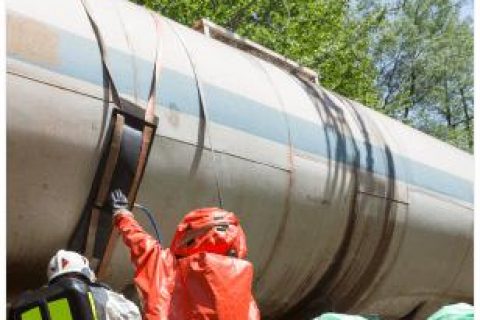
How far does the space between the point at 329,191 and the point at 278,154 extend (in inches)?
25.4

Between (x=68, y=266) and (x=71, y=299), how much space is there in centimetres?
25

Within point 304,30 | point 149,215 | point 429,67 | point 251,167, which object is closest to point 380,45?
point 429,67

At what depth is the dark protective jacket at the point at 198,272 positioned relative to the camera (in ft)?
10.9

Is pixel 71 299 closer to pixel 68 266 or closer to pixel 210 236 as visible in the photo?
pixel 68 266

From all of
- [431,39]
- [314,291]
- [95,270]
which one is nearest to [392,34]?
[431,39]

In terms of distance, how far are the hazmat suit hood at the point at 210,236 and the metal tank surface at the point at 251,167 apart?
0.63 metres

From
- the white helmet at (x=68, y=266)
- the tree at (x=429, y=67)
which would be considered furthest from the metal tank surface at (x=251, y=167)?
the tree at (x=429, y=67)

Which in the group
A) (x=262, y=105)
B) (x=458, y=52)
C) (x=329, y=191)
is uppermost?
(x=458, y=52)

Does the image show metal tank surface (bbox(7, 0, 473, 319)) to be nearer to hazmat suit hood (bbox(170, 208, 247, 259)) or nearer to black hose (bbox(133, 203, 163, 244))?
black hose (bbox(133, 203, 163, 244))

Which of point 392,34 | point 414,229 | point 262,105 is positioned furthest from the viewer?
point 392,34

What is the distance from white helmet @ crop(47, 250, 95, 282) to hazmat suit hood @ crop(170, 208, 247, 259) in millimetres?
485

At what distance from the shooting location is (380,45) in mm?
25016

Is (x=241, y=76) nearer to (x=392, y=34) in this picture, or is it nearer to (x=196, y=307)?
(x=196, y=307)

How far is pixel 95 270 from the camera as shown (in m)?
3.91
